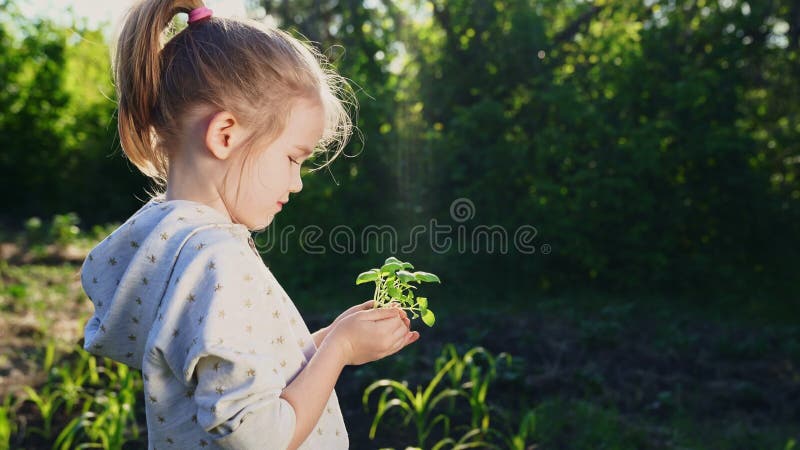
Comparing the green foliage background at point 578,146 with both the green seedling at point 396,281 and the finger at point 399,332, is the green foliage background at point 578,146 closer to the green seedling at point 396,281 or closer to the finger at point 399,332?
the green seedling at point 396,281

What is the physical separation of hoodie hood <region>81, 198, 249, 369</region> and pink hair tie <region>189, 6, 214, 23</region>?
1.20 ft

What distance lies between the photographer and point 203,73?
4.79ft

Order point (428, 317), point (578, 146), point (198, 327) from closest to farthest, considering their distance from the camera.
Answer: point (198, 327), point (428, 317), point (578, 146)

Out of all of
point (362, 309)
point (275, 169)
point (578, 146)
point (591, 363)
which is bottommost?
point (591, 363)

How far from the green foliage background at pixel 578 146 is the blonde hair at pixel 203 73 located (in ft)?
13.2

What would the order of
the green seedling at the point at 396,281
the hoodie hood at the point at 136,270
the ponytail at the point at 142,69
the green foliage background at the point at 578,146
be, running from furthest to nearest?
the green foliage background at the point at 578,146 < the green seedling at the point at 396,281 < the ponytail at the point at 142,69 < the hoodie hood at the point at 136,270

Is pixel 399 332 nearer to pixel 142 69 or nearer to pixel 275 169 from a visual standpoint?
pixel 275 169

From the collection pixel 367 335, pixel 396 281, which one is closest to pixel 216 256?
pixel 367 335

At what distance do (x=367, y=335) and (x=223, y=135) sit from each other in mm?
470

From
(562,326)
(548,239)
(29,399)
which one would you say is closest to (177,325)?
(29,399)

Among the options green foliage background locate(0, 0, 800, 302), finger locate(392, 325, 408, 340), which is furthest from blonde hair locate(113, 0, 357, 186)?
green foliage background locate(0, 0, 800, 302)

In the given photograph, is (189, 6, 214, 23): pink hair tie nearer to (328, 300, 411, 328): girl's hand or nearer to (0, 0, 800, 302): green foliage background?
(328, 300, 411, 328): girl's hand

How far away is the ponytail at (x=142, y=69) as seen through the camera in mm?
1507

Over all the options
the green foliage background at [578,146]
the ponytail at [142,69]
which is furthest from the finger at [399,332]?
the green foliage background at [578,146]
